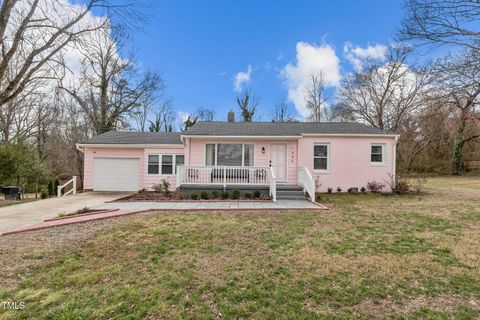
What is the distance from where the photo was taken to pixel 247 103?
30391 mm

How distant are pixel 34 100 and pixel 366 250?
83.9 ft

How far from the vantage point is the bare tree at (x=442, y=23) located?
550cm

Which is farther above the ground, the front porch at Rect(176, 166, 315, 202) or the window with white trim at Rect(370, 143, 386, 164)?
the window with white trim at Rect(370, 143, 386, 164)

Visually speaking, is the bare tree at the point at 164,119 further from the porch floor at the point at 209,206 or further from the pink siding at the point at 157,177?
the porch floor at the point at 209,206

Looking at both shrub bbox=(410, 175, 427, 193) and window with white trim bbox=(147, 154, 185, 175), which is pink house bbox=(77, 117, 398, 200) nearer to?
window with white trim bbox=(147, 154, 185, 175)

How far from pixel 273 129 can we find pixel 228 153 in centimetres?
295

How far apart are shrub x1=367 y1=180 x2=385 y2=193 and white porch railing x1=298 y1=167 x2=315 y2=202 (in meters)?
3.80

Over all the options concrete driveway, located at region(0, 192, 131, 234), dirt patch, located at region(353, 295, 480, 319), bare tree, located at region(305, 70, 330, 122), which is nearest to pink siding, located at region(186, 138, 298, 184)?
concrete driveway, located at region(0, 192, 131, 234)

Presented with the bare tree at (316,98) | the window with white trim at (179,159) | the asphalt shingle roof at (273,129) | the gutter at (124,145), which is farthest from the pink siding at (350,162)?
the bare tree at (316,98)

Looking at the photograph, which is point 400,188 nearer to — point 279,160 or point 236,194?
point 279,160

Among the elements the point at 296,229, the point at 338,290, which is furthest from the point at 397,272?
the point at 296,229

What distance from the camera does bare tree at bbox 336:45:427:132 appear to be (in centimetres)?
2609

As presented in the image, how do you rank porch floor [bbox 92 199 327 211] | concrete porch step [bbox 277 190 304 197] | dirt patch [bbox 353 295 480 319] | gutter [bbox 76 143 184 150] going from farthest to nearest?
gutter [bbox 76 143 184 150]
concrete porch step [bbox 277 190 304 197]
porch floor [bbox 92 199 327 211]
dirt patch [bbox 353 295 480 319]

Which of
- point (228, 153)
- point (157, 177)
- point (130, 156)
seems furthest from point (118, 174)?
point (228, 153)
